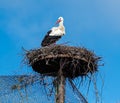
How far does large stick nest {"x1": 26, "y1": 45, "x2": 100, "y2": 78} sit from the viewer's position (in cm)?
1042

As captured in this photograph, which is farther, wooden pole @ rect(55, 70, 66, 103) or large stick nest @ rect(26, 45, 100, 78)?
wooden pole @ rect(55, 70, 66, 103)

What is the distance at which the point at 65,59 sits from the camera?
10.5m

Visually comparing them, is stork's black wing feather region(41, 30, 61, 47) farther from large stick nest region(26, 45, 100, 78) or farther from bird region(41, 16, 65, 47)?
large stick nest region(26, 45, 100, 78)

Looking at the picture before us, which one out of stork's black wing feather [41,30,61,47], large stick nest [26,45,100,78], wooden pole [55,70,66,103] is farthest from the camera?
stork's black wing feather [41,30,61,47]

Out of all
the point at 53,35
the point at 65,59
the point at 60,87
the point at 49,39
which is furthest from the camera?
the point at 53,35

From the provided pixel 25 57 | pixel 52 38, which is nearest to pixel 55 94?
pixel 25 57

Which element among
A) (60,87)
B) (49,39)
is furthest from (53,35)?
(60,87)

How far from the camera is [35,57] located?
1058 cm

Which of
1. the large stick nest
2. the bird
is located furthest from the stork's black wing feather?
the large stick nest

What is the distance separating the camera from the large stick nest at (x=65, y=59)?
10422mm

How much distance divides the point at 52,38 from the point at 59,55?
2.31 m

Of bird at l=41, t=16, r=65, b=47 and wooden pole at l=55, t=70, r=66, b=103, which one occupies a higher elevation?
bird at l=41, t=16, r=65, b=47

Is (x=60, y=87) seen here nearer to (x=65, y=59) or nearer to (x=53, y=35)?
(x=65, y=59)

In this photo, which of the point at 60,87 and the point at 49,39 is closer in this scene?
the point at 60,87
